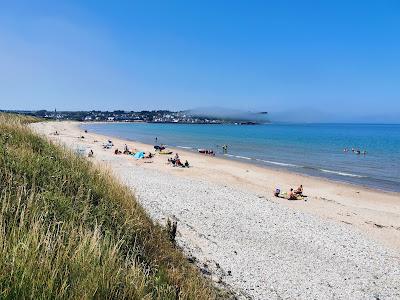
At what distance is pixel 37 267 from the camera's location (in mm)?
3230

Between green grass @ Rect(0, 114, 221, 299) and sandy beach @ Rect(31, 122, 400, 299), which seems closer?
green grass @ Rect(0, 114, 221, 299)

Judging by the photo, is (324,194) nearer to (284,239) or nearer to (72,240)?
(284,239)

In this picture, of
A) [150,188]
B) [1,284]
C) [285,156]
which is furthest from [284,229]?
[285,156]

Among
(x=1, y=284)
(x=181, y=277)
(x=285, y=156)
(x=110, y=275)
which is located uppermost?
(x=1, y=284)

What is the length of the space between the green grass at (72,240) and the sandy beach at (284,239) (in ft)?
7.64

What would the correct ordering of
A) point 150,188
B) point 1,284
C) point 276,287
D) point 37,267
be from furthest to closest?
point 150,188 → point 276,287 → point 37,267 → point 1,284

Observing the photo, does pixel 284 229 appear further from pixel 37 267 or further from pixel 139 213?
pixel 37 267

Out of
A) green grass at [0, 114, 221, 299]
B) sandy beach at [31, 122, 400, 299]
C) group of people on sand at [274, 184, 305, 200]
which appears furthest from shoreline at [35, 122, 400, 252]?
green grass at [0, 114, 221, 299]

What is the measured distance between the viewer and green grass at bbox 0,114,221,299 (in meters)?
3.21

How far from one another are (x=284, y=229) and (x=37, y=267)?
1124 centimetres

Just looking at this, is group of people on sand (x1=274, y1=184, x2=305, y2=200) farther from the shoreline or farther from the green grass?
the green grass

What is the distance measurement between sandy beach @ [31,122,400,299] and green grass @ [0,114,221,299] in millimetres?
2329

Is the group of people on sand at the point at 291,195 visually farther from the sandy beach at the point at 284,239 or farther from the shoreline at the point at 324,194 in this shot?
the sandy beach at the point at 284,239

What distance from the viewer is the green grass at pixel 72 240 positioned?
3205mm
